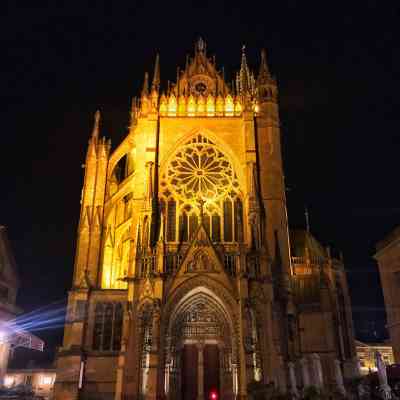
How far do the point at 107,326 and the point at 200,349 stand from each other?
21.5 feet

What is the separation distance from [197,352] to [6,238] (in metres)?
23.5

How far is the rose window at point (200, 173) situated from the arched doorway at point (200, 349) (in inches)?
306

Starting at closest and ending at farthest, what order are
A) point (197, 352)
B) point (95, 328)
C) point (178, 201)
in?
1. point (197, 352)
2. point (95, 328)
3. point (178, 201)

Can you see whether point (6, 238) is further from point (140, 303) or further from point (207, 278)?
point (207, 278)

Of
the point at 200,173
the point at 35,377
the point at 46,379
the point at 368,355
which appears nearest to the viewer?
the point at 200,173

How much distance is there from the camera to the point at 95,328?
2909 cm

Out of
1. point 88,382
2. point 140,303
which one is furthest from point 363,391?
point 88,382

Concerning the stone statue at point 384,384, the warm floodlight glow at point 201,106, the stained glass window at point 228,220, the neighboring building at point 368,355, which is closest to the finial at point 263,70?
the warm floodlight glow at point 201,106

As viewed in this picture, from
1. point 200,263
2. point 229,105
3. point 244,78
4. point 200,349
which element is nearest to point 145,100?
point 229,105

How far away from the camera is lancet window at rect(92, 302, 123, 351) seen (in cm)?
2870

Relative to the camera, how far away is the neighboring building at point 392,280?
91.8 ft

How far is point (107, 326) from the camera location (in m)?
29.2

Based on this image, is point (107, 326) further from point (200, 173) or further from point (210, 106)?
point (210, 106)

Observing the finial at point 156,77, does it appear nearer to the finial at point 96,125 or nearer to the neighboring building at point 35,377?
the finial at point 96,125
